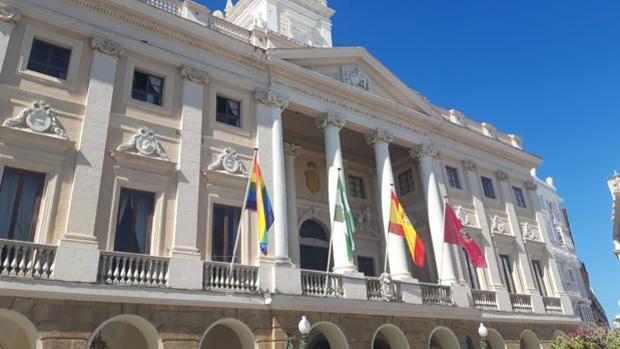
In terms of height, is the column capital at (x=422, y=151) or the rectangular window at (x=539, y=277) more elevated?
the column capital at (x=422, y=151)

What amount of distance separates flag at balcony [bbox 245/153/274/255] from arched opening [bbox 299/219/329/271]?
6.61 m

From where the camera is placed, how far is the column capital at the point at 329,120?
65.7ft

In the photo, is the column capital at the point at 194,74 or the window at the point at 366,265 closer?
the column capital at the point at 194,74

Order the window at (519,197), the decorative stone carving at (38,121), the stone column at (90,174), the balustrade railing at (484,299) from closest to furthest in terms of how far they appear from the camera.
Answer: the stone column at (90,174), the decorative stone carving at (38,121), the balustrade railing at (484,299), the window at (519,197)

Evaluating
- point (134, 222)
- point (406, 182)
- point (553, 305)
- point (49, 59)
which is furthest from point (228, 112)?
point (553, 305)

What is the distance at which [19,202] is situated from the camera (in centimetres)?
1260

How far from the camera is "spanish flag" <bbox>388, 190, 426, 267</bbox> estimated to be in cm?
1709

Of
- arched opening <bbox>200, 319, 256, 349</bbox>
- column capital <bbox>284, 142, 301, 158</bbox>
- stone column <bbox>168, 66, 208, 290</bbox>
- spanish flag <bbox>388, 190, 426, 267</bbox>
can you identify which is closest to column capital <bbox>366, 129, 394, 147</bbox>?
column capital <bbox>284, 142, 301, 158</bbox>

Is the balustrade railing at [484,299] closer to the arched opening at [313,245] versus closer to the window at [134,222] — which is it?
the arched opening at [313,245]

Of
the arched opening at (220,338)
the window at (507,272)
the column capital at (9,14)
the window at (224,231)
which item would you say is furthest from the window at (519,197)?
the column capital at (9,14)

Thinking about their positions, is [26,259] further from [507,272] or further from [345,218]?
[507,272]

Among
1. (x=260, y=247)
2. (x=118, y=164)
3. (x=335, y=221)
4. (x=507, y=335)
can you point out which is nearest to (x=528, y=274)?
(x=507, y=335)

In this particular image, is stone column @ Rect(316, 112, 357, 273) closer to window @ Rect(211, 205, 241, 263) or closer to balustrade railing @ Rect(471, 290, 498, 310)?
window @ Rect(211, 205, 241, 263)

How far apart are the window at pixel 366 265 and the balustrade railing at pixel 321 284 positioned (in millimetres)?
6081
